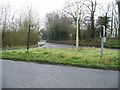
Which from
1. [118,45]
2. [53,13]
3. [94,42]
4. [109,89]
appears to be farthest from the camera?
[53,13]

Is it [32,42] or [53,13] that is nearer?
[32,42]

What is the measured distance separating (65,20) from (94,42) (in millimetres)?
19385

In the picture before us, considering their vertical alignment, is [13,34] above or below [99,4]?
below

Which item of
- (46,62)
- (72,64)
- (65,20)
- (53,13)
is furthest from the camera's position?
(53,13)

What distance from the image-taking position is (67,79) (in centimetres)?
1037

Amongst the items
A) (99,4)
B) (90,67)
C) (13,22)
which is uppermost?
(99,4)

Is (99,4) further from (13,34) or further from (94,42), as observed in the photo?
(13,34)

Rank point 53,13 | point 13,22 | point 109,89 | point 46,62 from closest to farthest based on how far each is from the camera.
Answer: point 109,89
point 46,62
point 13,22
point 53,13

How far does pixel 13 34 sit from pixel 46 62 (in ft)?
92.0

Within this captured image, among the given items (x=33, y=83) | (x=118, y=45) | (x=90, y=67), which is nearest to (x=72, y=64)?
(x=90, y=67)

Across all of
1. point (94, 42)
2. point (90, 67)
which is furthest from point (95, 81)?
point (94, 42)

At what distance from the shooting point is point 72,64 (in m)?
15.5

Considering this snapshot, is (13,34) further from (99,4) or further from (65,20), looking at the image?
(65,20)

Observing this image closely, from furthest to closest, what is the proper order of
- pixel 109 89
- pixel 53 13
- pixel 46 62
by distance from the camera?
pixel 53 13 < pixel 46 62 < pixel 109 89
